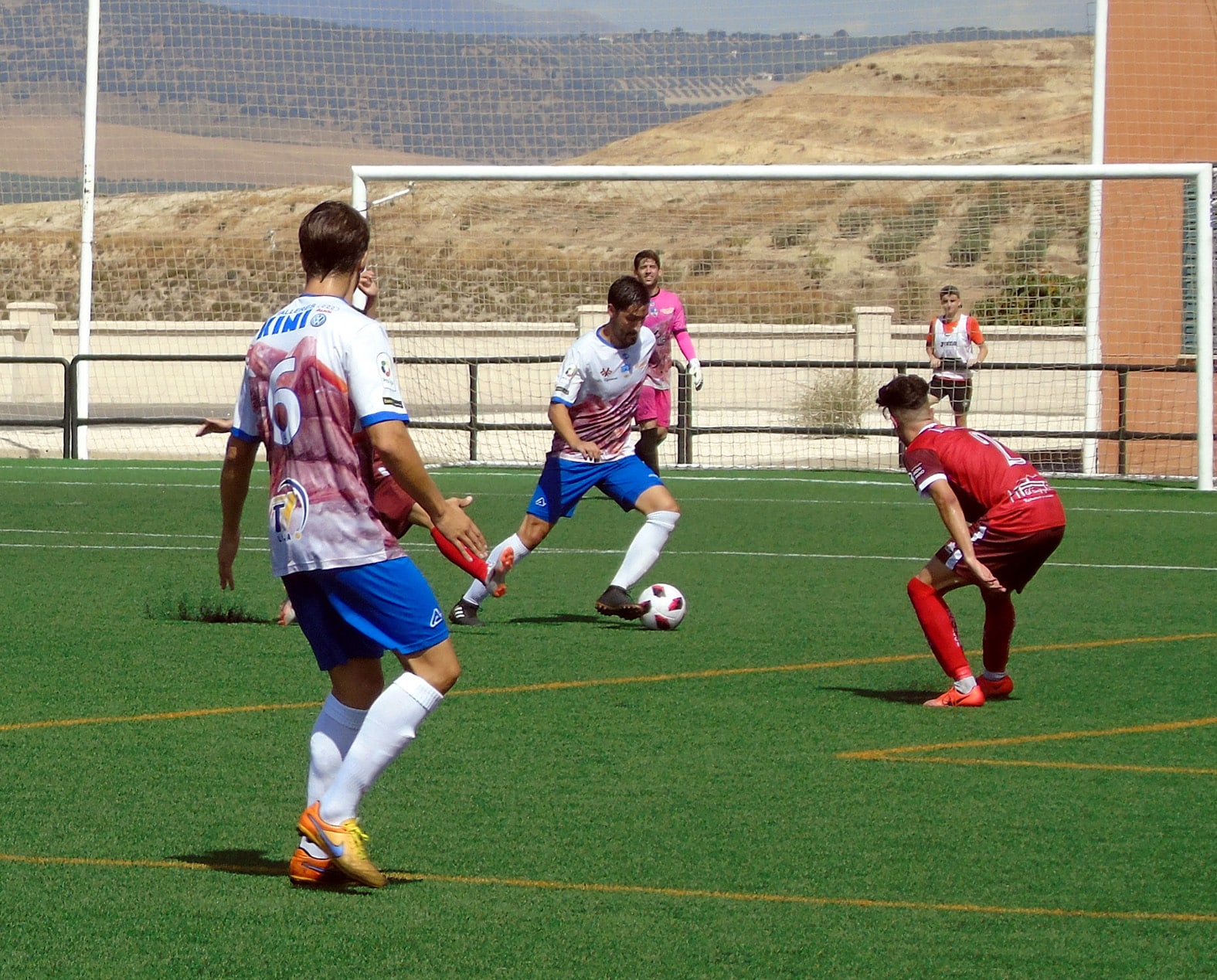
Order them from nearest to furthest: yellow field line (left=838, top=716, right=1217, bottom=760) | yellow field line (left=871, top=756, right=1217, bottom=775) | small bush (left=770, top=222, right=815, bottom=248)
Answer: yellow field line (left=871, top=756, right=1217, bottom=775), yellow field line (left=838, top=716, right=1217, bottom=760), small bush (left=770, top=222, right=815, bottom=248)

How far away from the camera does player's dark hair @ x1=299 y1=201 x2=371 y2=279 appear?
16.2ft

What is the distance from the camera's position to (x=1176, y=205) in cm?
2120

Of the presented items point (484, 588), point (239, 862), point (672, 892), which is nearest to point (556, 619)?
point (484, 588)

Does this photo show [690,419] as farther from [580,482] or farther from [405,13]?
[580,482]

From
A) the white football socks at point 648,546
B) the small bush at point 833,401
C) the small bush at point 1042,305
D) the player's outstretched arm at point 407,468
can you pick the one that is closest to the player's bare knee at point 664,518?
the white football socks at point 648,546

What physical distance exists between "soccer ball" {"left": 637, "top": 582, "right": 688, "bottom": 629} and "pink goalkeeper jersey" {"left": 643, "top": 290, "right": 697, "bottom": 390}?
5.53 metres

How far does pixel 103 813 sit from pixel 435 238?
30.6 meters

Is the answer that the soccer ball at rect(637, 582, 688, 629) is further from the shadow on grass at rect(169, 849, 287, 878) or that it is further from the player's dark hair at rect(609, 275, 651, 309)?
the shadow on grass at rect(169, 849, 287, 878)

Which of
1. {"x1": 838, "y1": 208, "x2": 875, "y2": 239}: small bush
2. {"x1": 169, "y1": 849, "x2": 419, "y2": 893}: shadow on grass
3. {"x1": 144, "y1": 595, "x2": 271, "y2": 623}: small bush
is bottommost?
{"x1": 169, "y1": 849, "x2": 419, "y2": 893}: shadow on grass

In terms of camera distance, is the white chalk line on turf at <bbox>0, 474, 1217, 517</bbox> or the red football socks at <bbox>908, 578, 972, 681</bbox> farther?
the white chalk line on turf at <bbox>0, 474, 1217, 517</bbox>

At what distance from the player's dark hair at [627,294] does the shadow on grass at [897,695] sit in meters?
2.71

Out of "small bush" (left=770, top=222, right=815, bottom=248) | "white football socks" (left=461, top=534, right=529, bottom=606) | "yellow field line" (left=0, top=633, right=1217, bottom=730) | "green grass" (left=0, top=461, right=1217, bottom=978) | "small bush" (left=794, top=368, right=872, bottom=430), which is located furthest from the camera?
"small bush" (left=770, top=222, right=815, bottom=248)

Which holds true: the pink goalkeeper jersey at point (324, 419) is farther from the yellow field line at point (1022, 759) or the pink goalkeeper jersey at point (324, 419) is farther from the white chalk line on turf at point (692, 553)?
the white chalk line on turf at point (692, 553)

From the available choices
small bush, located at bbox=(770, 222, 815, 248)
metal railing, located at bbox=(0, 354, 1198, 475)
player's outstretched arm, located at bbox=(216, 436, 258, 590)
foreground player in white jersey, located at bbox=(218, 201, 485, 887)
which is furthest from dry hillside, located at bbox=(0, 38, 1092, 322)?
foreground player in white jersey, located at bbox=(218, 201, 485, 887)
